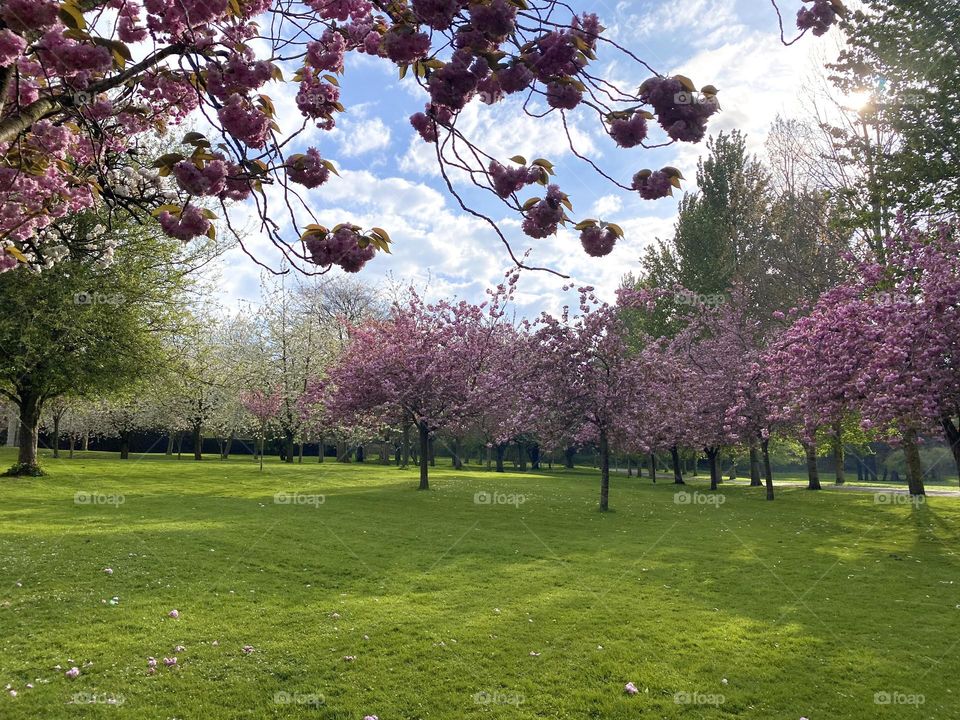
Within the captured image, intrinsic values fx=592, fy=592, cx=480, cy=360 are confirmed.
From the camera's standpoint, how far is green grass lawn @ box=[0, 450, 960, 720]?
6.77m

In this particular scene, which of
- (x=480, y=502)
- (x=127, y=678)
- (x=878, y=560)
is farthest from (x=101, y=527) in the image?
(x=878, y=560)

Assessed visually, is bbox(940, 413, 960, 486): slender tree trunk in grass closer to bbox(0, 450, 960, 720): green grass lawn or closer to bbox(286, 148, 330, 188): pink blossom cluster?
bbox(0, 450, 960, 720): green grass lawn

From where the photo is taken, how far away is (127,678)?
6910 mm

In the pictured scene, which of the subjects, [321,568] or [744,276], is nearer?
[321,568]

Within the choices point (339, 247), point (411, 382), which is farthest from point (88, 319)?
point (339, 247)

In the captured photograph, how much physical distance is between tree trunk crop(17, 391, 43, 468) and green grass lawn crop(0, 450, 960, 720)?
8298 mm

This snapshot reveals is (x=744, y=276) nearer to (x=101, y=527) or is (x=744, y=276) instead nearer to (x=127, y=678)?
(x=101, y=527)

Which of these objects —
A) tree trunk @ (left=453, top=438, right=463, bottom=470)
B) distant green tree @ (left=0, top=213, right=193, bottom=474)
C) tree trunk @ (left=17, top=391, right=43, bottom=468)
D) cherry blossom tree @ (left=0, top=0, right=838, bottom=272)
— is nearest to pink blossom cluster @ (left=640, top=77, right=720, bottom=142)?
cherry blossom tree @ (left=0, top=0, right=838, bottom=272)

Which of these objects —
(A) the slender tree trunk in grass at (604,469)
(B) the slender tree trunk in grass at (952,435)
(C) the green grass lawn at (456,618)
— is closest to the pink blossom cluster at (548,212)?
(C) the green grass lawn at (456,618)

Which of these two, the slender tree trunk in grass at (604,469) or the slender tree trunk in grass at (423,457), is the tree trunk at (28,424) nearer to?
the slender tree trunk in grass at (423,457)

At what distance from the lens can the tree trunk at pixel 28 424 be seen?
25.2 metres

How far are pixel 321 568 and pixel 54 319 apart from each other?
16763 mm

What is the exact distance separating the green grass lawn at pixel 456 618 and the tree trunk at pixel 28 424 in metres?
8.30

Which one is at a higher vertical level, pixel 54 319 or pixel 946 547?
pixel 54 319
